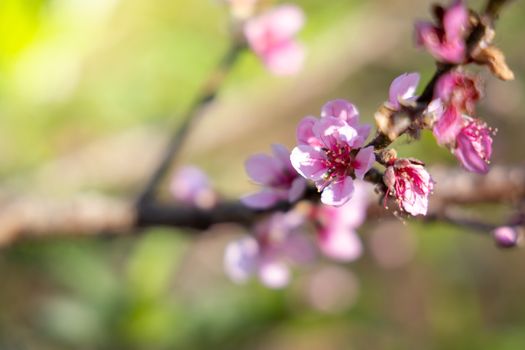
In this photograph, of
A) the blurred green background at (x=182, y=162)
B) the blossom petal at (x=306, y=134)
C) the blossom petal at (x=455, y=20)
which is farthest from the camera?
the blurred green background at (x=182, y=162)

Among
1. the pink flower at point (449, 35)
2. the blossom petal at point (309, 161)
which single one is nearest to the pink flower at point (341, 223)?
the blossom petal at point (309, 161)

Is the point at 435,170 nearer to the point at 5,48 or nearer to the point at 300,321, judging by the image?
the point at 300,321

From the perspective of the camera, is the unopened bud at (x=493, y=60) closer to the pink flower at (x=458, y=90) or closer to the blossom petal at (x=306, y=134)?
the pink flower at (x=458, y=90)

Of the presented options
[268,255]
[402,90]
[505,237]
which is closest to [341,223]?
[268,255]

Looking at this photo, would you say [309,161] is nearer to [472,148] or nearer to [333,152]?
[333,152]

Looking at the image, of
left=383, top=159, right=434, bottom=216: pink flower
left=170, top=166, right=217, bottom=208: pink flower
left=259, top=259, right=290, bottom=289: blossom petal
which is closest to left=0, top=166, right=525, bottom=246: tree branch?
left=170, top=166, right=217, bottom=208: pink flower

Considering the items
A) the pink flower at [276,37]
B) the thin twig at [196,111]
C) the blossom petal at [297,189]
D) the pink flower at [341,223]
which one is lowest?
the blossom petal at [297,189]

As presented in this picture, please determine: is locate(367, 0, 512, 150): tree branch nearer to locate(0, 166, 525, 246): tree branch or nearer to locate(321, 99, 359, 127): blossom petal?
locate(321, 99, 359, 127): blossom petal
